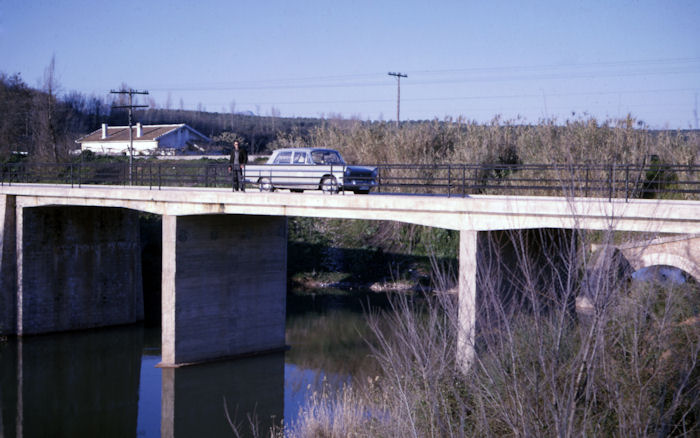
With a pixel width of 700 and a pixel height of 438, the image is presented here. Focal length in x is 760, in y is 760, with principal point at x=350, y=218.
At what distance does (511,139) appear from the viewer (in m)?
38.6

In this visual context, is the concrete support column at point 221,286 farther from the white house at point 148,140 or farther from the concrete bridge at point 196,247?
the white house at point 148,140

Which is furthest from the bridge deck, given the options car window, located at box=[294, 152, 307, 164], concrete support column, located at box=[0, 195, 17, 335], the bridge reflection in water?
the bridge reflection in water

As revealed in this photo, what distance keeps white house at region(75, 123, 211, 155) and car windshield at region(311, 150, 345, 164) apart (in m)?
40.9

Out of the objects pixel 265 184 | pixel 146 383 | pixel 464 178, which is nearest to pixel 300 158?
pixel 265 184

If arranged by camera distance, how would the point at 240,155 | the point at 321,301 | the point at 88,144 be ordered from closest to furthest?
the point at 240,155 → the point at 321,301 → the point at 88,144

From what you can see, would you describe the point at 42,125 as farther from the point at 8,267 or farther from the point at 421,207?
the point at 421,207

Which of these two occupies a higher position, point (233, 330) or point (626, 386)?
point (626, 386)

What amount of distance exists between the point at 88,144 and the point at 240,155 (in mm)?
51487

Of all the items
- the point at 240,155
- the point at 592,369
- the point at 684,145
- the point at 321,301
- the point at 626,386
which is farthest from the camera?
the point at 321,301

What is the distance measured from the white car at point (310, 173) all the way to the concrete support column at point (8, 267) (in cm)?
934

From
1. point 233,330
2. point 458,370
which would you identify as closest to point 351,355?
point 233,330

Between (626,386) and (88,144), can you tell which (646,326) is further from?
(88,144)

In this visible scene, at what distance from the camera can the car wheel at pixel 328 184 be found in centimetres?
2200

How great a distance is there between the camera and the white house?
211 ft
